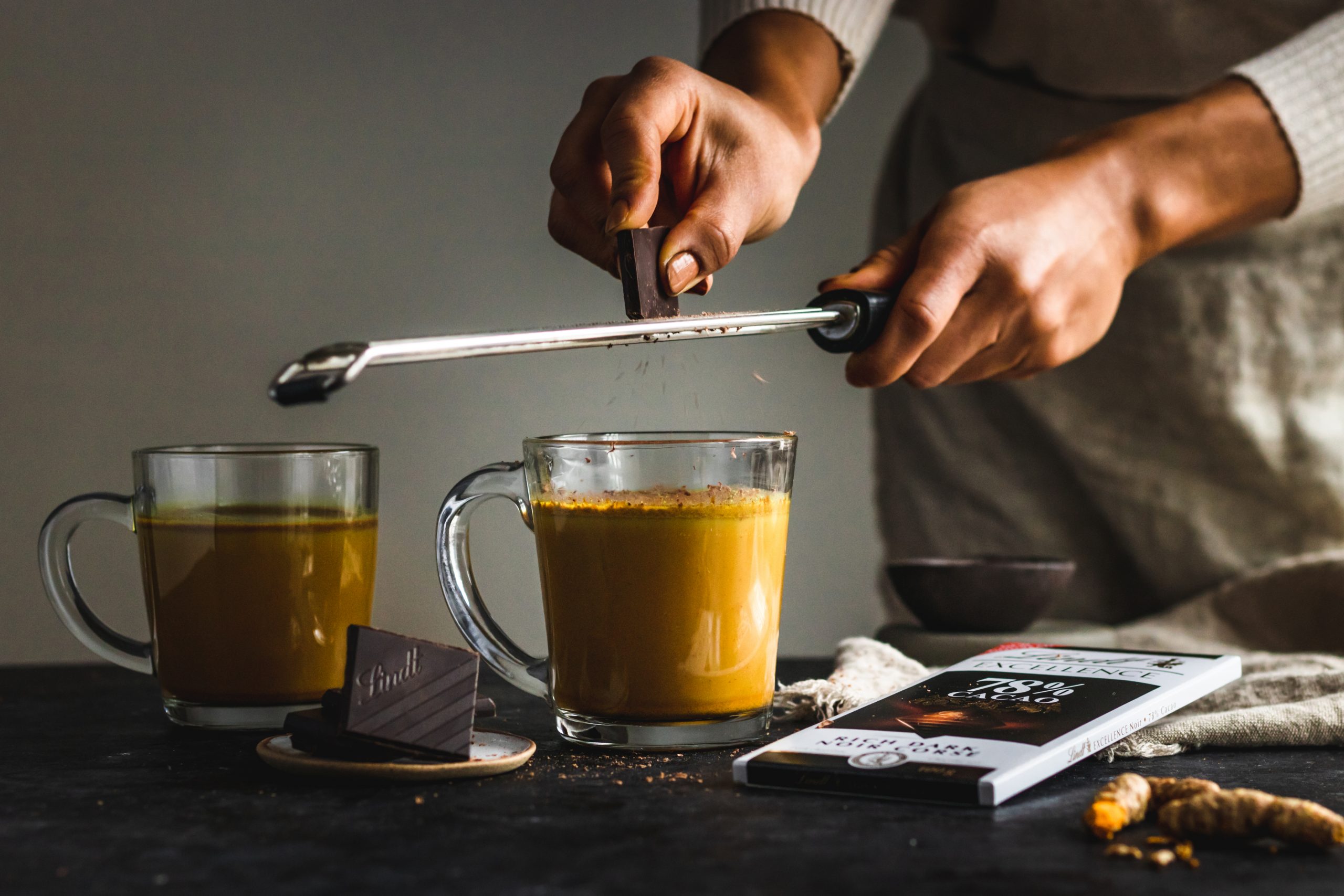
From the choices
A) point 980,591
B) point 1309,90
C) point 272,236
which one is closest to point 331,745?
point 980,591

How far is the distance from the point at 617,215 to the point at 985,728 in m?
0.37

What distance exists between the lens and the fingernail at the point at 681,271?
Result: 74 cm

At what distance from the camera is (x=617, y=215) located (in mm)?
744

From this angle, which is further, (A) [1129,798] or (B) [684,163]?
(B) [684,163]

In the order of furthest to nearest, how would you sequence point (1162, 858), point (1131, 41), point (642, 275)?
point (1131, 41) < point (642, 275) < point (1162, 858)

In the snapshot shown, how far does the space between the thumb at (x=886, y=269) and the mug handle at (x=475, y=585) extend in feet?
0.90

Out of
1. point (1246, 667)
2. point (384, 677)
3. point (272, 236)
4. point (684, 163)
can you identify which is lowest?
point (1246, 667)

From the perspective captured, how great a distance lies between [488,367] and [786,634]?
0.99 meters

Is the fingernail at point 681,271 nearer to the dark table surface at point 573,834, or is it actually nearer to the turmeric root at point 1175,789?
the dark table surface at point 573,834

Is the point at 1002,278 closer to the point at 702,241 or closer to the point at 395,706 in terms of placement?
the point at 702,241

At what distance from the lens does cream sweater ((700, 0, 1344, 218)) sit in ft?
3.67

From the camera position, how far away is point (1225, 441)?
57.1 inches

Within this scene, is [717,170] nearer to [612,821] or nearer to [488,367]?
[612,821]

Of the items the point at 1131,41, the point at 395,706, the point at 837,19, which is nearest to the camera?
the point at 395,706
